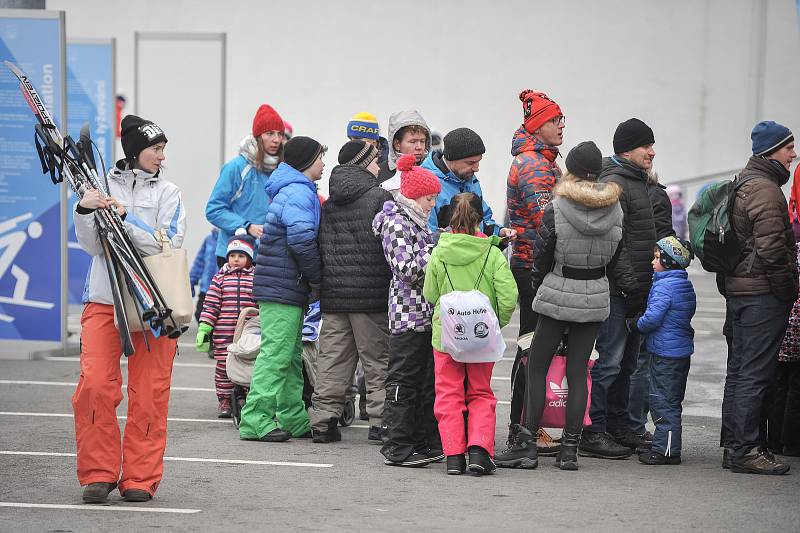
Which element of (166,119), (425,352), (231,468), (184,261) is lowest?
(231,468)

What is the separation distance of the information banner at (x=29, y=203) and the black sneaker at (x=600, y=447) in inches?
242

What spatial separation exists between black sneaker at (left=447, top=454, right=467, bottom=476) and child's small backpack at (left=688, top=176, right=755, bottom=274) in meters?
1.82

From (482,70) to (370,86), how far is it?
2057mm

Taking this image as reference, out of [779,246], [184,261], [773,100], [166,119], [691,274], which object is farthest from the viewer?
[773,100]

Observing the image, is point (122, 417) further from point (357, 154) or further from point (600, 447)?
point (600, 447)

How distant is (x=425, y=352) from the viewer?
7809 mm

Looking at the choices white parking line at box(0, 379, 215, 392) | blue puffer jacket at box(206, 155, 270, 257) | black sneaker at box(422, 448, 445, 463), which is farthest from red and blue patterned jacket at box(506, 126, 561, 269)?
white parking line at box(0, 379, 215, 392)

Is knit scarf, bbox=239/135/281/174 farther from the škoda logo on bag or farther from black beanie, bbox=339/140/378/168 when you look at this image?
the škoda logo on bag

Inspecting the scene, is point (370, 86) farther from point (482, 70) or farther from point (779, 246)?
point (779, 246)

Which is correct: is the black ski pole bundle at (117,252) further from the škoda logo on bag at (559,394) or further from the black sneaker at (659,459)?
the black sneaker at (659,459)

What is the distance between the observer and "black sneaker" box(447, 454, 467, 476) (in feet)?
24.5

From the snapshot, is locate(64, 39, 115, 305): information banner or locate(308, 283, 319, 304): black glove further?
locate(64, 39, 115, 305): information banner

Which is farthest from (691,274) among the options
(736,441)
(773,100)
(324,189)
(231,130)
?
(736,441)

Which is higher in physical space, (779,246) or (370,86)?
(370,86)
